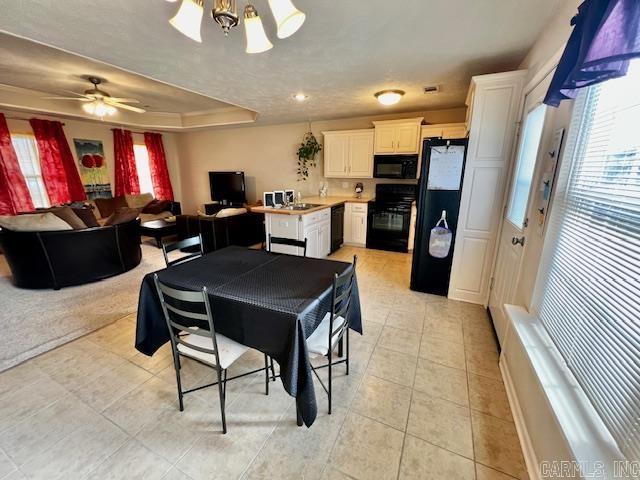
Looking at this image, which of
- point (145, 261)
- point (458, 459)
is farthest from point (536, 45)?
point (145, 261)

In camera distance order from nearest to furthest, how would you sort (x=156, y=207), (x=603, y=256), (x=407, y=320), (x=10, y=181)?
(x=603, y=256) → (x=407, y=320) → (x=10, y=181) → (x=156, y=207)

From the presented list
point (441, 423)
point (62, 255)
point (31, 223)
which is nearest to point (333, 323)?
point (441, 423)

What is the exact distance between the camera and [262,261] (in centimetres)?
199

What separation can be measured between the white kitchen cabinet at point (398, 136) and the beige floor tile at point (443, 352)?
3.23m

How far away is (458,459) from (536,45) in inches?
119

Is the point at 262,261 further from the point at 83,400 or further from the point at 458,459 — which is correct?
the point at 458,459

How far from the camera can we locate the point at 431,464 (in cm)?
130

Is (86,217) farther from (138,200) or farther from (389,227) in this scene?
(389,227)

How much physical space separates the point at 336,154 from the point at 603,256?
440 centimetres

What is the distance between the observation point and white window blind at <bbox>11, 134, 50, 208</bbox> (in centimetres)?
461

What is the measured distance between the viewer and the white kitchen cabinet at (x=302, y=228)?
363 centimetres

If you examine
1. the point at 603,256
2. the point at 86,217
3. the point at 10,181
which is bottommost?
the point at 86,217

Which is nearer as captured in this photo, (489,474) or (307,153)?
(489,474)

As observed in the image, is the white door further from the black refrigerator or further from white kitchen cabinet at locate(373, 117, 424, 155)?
white kitchen cabinet at locate(373, 117, 424, 155)
